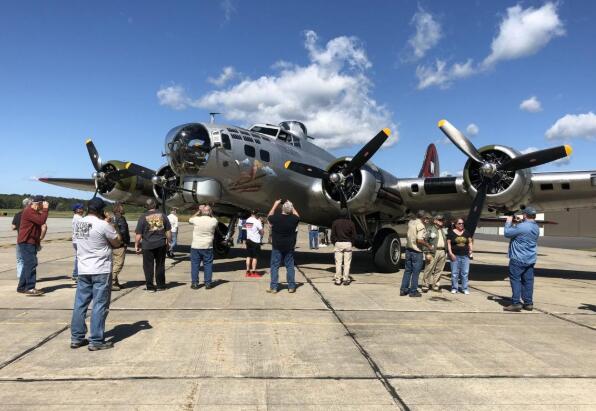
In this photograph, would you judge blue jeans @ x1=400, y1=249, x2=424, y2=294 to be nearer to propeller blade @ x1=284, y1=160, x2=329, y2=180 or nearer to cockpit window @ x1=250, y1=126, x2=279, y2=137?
propeller blade @ x1=284, y1=160, x2=329, y2=180

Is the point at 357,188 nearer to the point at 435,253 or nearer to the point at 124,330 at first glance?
the point at 435,253

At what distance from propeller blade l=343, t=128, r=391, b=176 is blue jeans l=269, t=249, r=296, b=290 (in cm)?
376

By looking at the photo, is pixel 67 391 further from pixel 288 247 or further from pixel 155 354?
pixel 288 247

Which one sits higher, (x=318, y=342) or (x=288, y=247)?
(x=288, y=247)

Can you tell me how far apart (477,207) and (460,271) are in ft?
7.64

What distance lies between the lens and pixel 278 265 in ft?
28.4

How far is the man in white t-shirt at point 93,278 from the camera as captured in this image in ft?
15.8

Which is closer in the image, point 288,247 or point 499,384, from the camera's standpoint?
point 499,384

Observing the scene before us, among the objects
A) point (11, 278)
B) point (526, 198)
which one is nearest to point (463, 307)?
point (526, 198)

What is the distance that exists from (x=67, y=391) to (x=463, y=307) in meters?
6.19

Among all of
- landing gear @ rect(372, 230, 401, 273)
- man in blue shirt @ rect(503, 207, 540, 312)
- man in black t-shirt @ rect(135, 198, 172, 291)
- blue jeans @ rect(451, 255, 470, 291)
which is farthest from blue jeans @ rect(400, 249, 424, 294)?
man in black t-shirt @ rect(135, 198, 172, 291)

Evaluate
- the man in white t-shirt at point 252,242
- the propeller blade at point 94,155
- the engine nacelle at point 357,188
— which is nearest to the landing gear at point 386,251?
the engine nacelle at point 357,188

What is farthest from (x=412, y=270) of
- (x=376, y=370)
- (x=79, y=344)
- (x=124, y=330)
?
(x=79, y=344)

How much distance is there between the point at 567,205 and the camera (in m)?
12.3
